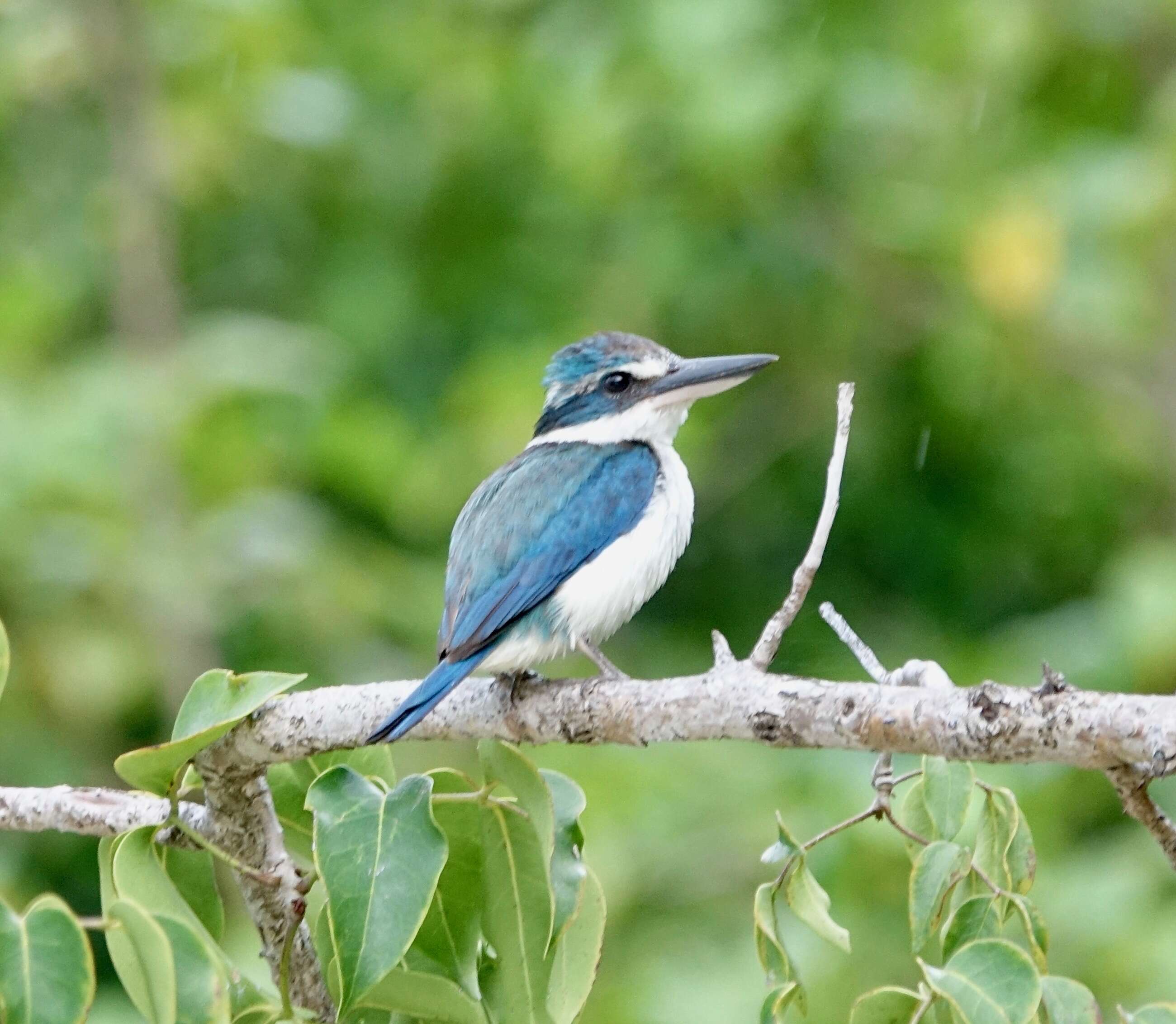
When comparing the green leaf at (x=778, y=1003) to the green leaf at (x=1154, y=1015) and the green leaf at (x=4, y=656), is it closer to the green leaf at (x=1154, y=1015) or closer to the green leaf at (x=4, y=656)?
the green leaf at (x=1154, y=1015)

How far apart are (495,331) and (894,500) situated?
1.61m

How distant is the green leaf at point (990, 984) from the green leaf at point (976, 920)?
126 mm

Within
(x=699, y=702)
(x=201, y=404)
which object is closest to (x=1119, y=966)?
(x=699, y=702)

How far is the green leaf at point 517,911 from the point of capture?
1.73 meters

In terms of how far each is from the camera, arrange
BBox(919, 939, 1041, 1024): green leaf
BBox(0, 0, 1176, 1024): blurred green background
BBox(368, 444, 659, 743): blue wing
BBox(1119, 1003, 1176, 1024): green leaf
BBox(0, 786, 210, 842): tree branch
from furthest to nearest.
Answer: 1. BBox(0, 0, 1176, 1024): blurred green background
2. BBox(368, 444, 659, 743): blue wing
3. BBox(0, 786, 210, 842): tree branch
4. BBox(1119, 1003, 1176, 1024): green leaf
5. BBox(919, 939, 1041, 1024): green leaf

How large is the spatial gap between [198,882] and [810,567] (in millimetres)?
826

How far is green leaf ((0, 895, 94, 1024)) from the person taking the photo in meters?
1.41

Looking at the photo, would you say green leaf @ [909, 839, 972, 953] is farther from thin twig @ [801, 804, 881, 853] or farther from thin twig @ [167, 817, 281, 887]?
thin twig @ [167, 817, 281, 887]

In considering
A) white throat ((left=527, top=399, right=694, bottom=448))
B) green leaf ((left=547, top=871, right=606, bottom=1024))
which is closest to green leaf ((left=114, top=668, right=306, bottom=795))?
green leaf ((left=547, top=871, right=606, bottom=1024))

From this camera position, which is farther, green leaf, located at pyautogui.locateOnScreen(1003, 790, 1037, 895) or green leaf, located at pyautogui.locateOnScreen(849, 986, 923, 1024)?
green leaf, located at pyautogui.locateOnScreen(1003, 790, 1037, 895)

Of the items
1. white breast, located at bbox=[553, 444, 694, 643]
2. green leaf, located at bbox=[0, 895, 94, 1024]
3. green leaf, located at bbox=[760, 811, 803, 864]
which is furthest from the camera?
white breast, located at bbox=[553, 444, 694, 643]

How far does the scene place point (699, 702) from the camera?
183 centimetres

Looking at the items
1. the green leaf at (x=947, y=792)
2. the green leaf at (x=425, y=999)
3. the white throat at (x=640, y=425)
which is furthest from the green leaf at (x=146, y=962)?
the white throat at (x=640, y=425)

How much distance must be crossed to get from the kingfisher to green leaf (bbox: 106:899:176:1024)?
777 mm
